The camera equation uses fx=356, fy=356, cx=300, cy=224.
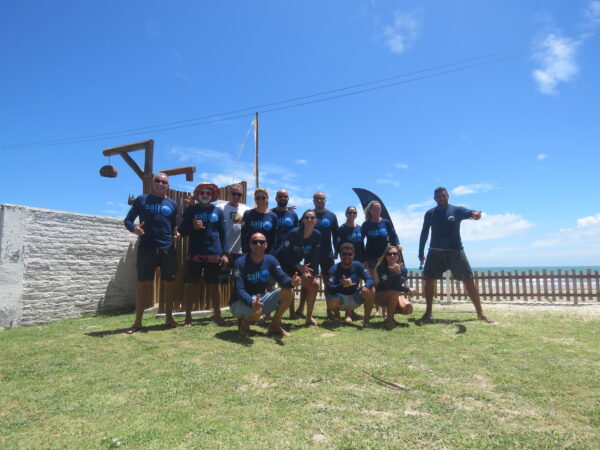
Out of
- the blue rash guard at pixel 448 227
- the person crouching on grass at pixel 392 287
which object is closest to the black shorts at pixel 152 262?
the person crouching on grass at pixel 392 287

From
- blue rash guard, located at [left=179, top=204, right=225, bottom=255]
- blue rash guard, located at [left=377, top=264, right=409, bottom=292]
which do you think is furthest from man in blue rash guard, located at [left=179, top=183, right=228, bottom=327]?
blue rash guard, located at [left=377, top=264, right=409, bottom=292]

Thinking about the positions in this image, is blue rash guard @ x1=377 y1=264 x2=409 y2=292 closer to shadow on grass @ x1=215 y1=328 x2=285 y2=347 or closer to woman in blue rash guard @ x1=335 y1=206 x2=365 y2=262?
woman in blue rash guard @ x1=335 y1=206 x2=365 y2=262

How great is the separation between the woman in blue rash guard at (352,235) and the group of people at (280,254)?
0.7 inches

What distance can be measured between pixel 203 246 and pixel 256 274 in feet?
3.67

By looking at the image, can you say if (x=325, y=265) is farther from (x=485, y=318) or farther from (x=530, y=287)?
(x=530, y=287)

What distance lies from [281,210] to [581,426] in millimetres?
4637

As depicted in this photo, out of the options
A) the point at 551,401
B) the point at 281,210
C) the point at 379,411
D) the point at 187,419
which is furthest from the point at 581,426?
the point at 281,210

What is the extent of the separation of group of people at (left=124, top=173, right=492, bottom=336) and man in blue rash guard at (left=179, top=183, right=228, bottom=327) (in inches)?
0.6

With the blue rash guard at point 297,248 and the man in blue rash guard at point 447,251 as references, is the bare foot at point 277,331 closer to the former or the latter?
the blue rash guard at point 297,248

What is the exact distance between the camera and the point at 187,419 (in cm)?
249

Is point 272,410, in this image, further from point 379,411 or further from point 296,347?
point 296,347

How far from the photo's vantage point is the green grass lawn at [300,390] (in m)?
2.30

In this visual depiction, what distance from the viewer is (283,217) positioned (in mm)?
6074

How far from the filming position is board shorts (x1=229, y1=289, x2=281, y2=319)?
477 cm
